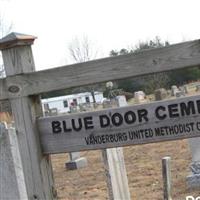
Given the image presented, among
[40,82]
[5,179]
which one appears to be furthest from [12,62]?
[5,179]

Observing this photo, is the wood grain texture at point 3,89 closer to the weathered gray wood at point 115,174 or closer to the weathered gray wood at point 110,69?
the weathered gray wood at point 110,69

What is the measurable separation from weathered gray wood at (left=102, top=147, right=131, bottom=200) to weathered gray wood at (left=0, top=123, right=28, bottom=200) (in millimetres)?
3556

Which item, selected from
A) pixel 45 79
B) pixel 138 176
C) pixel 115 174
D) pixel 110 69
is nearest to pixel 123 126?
pixel 110 69

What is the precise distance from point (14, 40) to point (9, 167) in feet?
3.59

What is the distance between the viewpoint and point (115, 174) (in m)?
6.44

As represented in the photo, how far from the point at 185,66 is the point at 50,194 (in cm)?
129

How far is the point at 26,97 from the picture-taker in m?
3.49

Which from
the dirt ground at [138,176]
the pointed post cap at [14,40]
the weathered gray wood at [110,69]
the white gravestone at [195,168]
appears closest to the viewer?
the weathered gray wood at [110,69]

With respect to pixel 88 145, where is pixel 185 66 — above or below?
above

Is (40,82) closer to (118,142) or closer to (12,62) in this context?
(12,62)

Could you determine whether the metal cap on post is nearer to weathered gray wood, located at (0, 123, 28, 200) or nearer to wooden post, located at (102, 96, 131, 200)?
weathered gray wood, located at (0, 123, 28, 200)

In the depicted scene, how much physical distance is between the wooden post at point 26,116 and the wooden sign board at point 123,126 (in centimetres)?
8

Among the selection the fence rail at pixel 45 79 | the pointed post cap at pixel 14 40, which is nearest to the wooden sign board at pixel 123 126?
the fence rail at pixel 45 79

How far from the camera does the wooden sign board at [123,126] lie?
3193 mm
